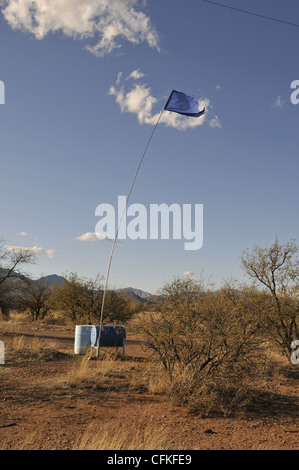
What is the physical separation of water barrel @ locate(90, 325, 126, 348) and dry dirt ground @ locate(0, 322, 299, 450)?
302cm

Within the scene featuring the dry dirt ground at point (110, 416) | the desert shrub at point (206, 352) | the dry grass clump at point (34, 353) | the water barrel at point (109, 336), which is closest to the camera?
the dry dirt ground at point (110, 416)

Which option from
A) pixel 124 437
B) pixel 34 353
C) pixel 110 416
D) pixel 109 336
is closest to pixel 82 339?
pixel 109 336

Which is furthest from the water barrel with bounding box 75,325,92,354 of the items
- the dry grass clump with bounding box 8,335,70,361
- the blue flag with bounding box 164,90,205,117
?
the blue flag with bounding box 164,90,205,117

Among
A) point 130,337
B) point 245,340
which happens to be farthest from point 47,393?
point 130,337

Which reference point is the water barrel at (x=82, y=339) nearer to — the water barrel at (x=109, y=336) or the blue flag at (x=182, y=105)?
the water barrel at (x=109, y=336)

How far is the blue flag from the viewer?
14312 mm

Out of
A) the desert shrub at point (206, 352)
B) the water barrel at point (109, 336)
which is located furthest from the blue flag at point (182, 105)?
the water barrel at point (109, 336)

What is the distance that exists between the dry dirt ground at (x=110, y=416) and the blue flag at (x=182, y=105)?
10.0 meters

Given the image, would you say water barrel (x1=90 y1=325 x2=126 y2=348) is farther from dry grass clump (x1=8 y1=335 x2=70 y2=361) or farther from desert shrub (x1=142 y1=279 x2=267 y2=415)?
desert shrub (x1=142 y1=279 x2=267 y2=415)

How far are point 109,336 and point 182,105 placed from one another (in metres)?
10.1

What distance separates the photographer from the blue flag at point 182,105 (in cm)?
1431
